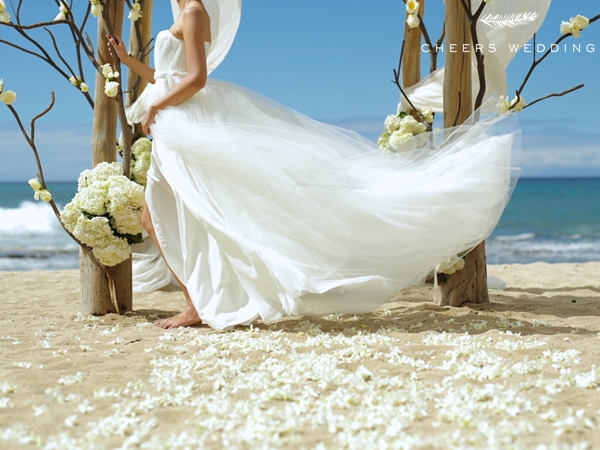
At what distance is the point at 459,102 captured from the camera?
4.57 meters

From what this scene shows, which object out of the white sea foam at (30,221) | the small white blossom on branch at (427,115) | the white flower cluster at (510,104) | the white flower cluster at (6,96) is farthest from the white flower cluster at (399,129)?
the white sea foam at (30,221)

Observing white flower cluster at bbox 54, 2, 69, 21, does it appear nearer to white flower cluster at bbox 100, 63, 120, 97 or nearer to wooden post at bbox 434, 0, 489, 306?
white flower cluster at bbox 100, 63, 120, 97

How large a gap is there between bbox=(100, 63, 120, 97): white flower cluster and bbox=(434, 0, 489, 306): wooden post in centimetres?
241

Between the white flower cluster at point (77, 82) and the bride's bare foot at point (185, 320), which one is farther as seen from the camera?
the white flower cluster at point (77, 82)

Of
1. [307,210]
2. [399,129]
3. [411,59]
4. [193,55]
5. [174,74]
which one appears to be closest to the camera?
[307,210]

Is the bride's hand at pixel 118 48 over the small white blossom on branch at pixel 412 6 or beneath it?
beneath

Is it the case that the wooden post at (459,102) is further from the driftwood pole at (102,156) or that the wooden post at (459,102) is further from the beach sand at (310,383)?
the driftwood pole at (102,156)

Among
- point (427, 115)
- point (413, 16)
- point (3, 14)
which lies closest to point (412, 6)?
point (413, 16)

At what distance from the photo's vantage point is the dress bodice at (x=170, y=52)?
3.84 meters

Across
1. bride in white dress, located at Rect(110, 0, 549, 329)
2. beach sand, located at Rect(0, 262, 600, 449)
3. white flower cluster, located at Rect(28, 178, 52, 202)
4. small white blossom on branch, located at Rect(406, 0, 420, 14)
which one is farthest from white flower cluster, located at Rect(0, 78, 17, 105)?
small white blossom on branch, located at Rect(406, 0, 420, 14)

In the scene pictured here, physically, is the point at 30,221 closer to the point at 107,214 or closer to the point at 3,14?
the point at 3,14

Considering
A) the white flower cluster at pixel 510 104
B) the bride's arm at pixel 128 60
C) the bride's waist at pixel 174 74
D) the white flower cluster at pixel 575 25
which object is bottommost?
the white flower cluster at pixel 510 104

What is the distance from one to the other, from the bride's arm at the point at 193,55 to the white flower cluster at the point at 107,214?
0.81 metres

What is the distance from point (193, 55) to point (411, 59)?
3.50 metres
